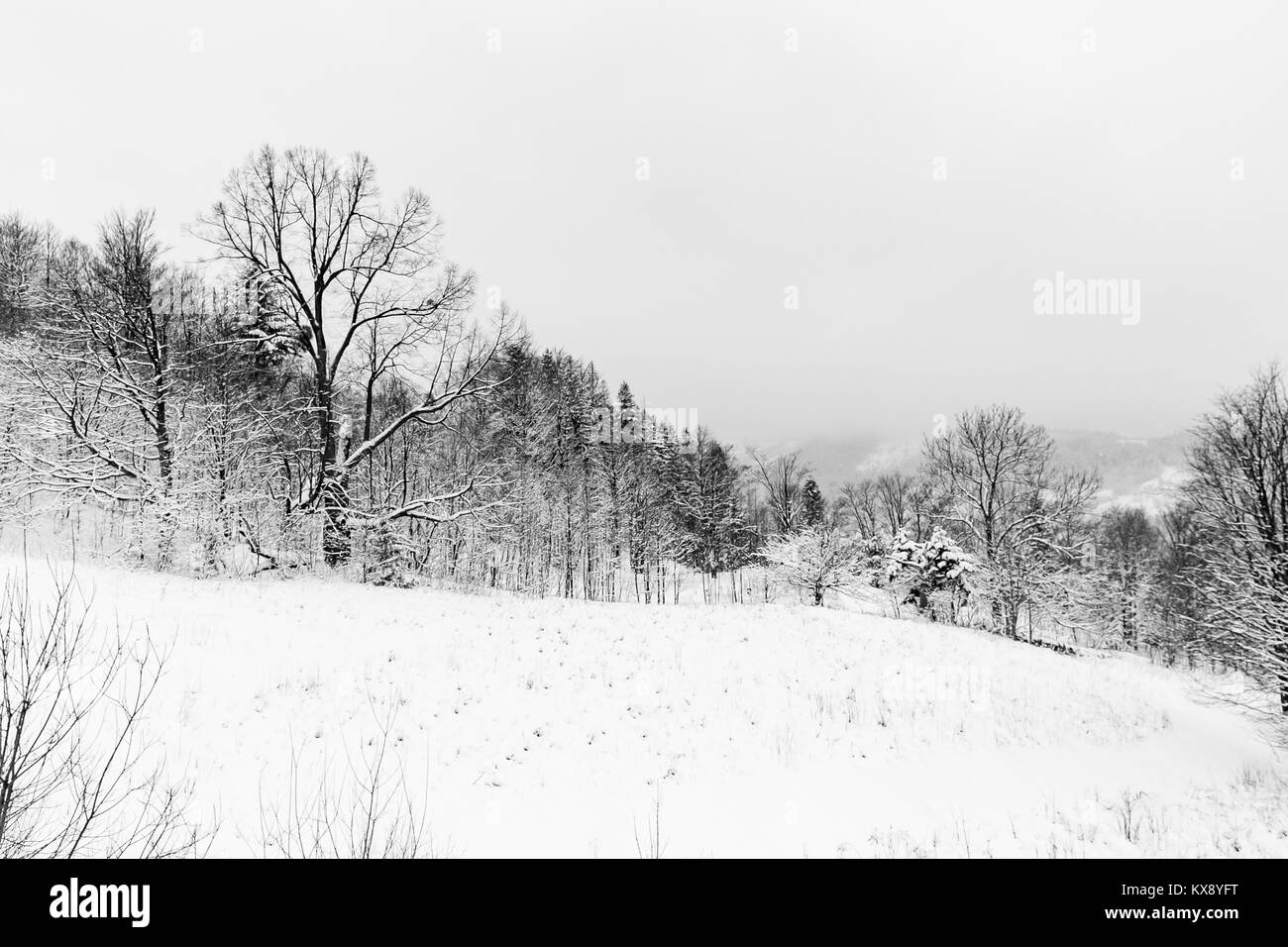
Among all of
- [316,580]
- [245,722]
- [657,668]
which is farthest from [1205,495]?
[316,580]

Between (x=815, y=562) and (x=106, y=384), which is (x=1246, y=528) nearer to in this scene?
(x=815, y=562)

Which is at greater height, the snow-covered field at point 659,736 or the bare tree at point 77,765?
the bare tree at point 77,765

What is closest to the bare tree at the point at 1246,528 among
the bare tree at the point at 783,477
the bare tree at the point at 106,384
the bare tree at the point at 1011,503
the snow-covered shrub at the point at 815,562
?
the bare tree at the point at 1011,503

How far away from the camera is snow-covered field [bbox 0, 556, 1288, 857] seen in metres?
6.66

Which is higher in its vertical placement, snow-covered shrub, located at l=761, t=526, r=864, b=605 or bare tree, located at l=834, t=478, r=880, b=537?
bare tree, located at l=834, t=478, r=880, b=537

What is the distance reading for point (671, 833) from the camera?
6.80 meters

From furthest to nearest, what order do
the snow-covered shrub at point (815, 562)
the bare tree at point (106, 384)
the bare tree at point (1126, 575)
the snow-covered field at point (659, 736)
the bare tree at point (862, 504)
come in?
the bare tree at point (862, 504) → the bare tree at point (1126, 575) → the snow-covered shrub at point (815, 562) → the bare tree at point (106, 384) → the snow-covered field at point (659, 736)

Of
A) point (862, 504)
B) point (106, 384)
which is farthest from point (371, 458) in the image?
point (862, 504)

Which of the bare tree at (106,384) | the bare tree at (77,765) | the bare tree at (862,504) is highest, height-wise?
the bare tree at (106,384)

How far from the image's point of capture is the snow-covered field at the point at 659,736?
6.66m

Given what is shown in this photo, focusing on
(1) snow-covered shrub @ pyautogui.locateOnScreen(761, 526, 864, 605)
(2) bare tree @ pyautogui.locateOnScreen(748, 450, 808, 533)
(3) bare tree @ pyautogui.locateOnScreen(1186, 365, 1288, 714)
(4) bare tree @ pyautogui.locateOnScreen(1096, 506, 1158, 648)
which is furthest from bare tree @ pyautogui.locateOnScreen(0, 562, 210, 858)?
(4) bare tree @ pyautogui.locateOnScreen(1096, 506, 1158, 648)

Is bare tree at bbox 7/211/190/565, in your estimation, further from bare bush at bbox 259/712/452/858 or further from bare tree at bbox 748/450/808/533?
bare tree at bbox 748/450/808/533

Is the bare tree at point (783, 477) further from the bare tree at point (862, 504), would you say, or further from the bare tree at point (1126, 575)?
the bare tree at point (1126, 575)
